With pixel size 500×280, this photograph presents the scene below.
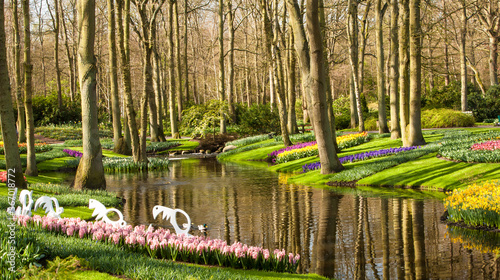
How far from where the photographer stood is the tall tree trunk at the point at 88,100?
13.9 metres

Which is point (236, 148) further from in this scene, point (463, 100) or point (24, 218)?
point (24, 218)

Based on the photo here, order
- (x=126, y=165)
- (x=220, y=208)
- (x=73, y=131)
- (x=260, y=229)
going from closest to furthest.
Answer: (x=260, y=229) → (x=220, y=208) → (x=126, y=165) → (x=73, y=131)

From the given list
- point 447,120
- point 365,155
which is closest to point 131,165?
point 365,155

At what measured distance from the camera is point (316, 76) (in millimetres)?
15836

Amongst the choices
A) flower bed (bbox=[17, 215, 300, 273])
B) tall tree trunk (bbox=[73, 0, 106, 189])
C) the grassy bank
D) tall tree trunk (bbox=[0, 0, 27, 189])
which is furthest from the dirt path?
flower bed (bbox=[17, 215, 300, 273])

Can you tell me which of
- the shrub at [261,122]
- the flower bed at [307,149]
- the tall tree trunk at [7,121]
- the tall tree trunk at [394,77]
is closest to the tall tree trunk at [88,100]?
the tall tree trunk at [7,121]

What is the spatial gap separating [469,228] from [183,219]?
6316 mm

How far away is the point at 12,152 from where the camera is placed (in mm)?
13320

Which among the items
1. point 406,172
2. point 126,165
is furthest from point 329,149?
point 126,165

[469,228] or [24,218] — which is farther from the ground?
Result: [24,218]

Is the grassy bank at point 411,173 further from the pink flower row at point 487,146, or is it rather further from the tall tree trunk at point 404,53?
the tall tree trunk at point 404,53

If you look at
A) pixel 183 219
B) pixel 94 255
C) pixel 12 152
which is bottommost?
pixel 183 219

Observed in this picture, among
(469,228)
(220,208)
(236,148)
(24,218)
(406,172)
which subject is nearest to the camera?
(24,218)

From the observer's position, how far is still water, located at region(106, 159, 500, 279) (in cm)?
693
